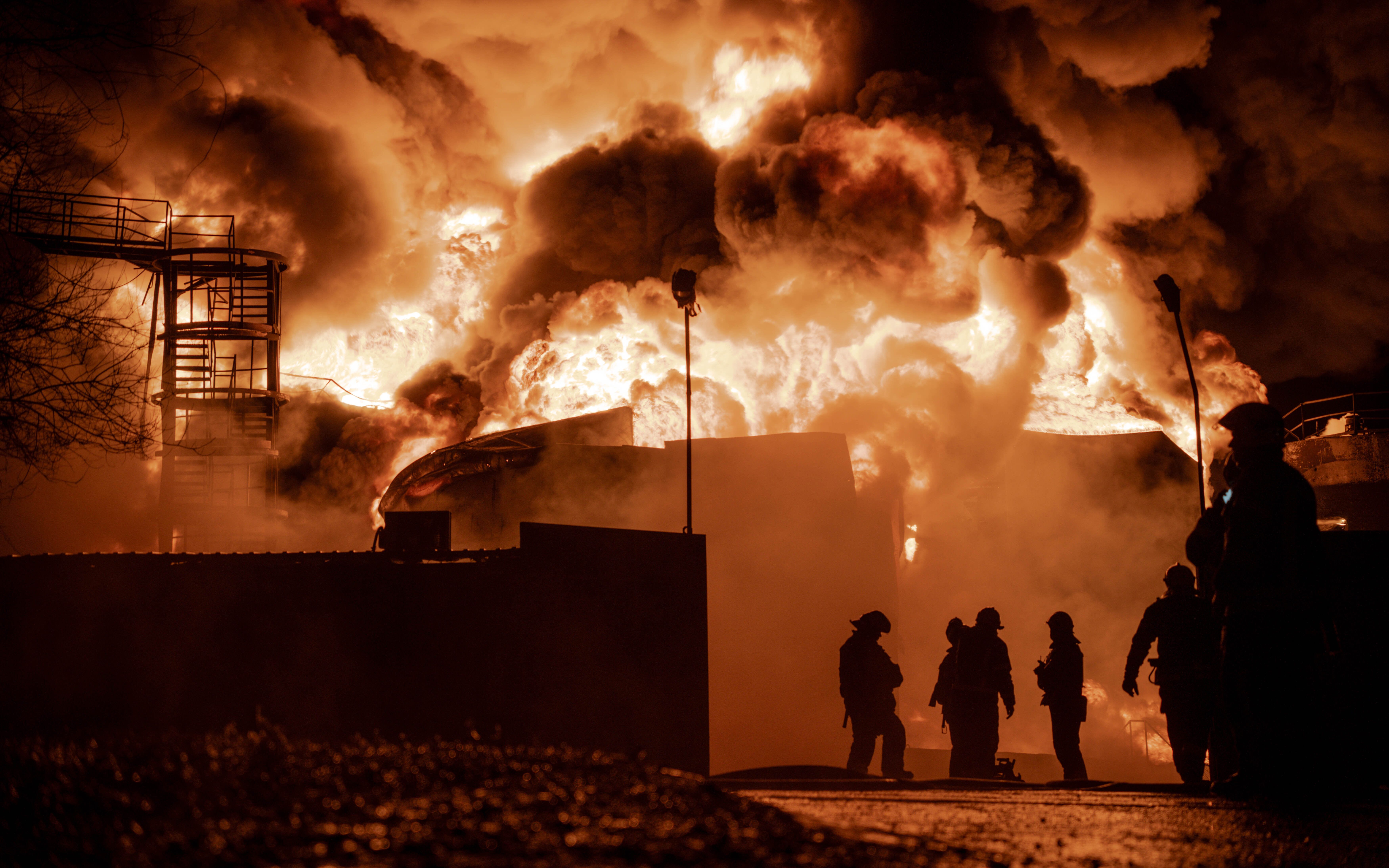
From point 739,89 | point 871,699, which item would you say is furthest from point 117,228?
point 871,699

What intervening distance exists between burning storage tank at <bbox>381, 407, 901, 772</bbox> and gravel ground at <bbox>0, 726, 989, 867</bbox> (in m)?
11.6

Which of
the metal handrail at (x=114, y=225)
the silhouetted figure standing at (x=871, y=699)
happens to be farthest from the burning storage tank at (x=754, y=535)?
the metal handrail at (x=114, y=225)

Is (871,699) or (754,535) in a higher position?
(754,535)

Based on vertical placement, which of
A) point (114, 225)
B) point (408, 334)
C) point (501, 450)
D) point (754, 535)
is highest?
point (114, 225)

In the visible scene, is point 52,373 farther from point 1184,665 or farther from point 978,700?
point 1184,665

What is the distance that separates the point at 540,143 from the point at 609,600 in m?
26.9

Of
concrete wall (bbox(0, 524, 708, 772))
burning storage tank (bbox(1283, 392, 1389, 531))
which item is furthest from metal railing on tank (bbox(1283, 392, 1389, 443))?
concrete wall (bbox(0, 524, 708, 772))

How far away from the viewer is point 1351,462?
2334 cm

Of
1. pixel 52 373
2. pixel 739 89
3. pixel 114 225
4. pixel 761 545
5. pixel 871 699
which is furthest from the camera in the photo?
pixel 739 89

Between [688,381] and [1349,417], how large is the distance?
62.3 ft

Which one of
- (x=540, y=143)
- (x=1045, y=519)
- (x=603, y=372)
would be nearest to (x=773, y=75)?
(x=540, y=143)

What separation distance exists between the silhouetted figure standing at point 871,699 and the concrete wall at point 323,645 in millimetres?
2676

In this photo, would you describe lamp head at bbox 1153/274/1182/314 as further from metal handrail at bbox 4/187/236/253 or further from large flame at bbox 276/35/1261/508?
metal handrail at bbox 4/187/236/253

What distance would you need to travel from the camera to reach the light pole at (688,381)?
13.0 m
